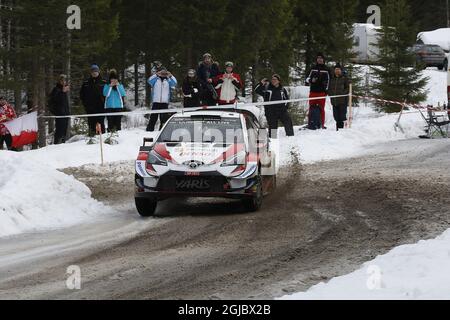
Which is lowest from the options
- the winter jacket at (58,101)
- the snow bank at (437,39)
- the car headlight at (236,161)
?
the car headlight at (236,161)

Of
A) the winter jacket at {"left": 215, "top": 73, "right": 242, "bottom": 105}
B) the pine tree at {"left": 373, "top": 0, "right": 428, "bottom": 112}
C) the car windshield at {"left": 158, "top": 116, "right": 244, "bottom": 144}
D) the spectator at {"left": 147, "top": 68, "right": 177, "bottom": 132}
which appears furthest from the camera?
the pine tree at {"left": 373, "top": 0, "right": 428, "bottom": 112}

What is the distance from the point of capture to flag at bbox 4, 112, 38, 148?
754 inches

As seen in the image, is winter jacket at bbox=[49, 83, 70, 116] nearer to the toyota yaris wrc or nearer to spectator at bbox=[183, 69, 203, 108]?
spectator at bbox=[183, 69, 203, 108]

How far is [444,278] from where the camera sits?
7363 millimetres

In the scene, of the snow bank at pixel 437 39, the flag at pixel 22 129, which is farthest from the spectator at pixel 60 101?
Result: the snow bank at pixel 437 39

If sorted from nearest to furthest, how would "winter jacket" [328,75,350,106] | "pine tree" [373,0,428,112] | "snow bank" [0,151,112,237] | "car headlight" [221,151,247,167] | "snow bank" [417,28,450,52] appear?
"snow bank" [0,151,112,237]
"car headlight" [221,151,247,167]
"winter jacket" [328,75,350,106]
"pine tree" [373,0,428,112]
"snow bank" [417,28,450,52]

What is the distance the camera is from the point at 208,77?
21.8 m

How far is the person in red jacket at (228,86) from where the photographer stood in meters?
21.7

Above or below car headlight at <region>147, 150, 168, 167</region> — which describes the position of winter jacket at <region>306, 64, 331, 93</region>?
above

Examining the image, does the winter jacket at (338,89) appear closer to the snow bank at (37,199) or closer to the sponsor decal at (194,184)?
the snow bank at (37,199)

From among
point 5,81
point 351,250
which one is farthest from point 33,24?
point 351,250

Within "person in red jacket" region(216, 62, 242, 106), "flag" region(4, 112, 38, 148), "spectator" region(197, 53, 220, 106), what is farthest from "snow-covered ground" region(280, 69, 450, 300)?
"spectator" region(197, 53, 220, 106)

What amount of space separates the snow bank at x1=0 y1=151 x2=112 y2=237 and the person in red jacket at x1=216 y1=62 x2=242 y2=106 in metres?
8.49

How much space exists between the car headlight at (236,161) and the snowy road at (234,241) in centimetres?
76
